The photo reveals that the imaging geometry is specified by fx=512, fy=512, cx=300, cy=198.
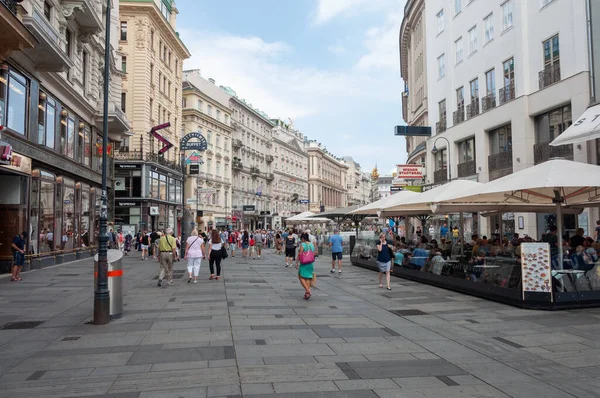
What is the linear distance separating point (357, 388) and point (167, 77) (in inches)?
1925

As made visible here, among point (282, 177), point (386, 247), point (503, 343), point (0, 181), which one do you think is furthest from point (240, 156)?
point (503, 343)

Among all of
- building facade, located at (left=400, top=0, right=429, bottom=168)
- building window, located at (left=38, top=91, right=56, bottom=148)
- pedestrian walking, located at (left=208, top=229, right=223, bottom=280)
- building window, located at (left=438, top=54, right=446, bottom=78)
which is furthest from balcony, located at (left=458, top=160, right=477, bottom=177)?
building window, located at (left=38, top=91, right=56, bottom=148)

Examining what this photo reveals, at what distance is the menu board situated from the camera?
35.0 ft

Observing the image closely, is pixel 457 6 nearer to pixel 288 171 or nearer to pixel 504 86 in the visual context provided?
pixel 504 86

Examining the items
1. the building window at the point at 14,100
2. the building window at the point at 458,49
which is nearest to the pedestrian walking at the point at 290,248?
the building window at the point at 14,100

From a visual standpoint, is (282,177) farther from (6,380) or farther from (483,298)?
(6,380)

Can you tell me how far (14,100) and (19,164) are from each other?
7.47ft

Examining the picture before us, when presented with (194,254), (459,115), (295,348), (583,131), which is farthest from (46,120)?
(459,115)

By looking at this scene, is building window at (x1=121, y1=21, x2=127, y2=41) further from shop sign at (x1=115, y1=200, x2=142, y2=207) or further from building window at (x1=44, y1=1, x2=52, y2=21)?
building window at (x1=44, y1=1, x2=52, y2=21)

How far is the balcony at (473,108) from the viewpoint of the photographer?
29656 millimetres

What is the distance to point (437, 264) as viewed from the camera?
50.6ft

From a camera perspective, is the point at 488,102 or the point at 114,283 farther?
the point at 488,102

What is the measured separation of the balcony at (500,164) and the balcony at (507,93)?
8.73 feet

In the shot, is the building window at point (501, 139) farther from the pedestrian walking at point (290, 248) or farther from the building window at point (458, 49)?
the pedestrian walking at point (290, 248)
